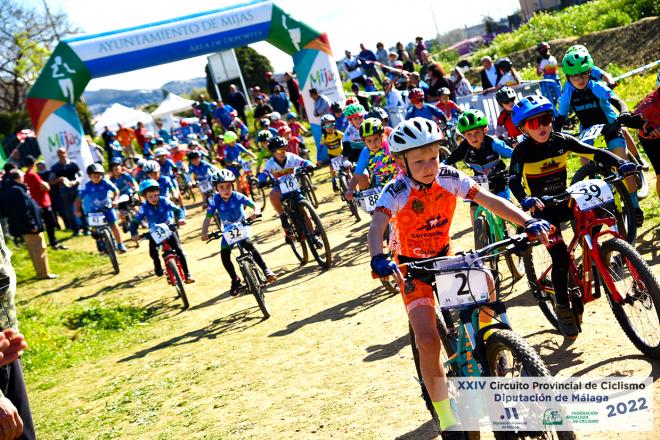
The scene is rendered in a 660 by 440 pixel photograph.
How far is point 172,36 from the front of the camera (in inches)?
835

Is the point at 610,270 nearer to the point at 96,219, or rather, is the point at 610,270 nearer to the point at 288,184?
the point at 288,184

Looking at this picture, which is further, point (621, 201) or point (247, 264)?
point (247, 264)

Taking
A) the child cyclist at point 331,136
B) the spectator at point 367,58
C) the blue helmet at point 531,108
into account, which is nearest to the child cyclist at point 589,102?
the blue helmet at point 531,108

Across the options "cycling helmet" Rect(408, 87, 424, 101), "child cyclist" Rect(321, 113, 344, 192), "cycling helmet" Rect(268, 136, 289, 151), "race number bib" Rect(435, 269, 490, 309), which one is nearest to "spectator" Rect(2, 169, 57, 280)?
"child cyclist" Rect(321, 113, 344, 192)

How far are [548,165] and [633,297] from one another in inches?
56.2

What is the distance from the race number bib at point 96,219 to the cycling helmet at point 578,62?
11.5 metres

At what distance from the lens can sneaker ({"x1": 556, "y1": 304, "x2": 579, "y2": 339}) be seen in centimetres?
577

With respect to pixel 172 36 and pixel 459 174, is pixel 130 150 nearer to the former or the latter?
pixel 172 36

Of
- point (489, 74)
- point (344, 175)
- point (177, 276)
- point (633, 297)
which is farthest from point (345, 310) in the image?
point (489, 74)

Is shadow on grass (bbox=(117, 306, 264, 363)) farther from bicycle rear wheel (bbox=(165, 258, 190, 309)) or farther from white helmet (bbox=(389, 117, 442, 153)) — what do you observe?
white helmet (bbox=(389, 117, 442, 153))

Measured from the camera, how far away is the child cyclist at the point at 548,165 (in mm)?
5727

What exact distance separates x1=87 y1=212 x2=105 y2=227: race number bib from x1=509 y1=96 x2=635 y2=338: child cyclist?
475 inches

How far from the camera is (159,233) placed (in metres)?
12.2

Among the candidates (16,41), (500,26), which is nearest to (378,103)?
(500,26)
